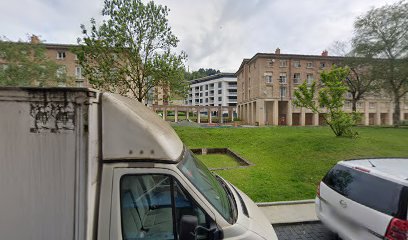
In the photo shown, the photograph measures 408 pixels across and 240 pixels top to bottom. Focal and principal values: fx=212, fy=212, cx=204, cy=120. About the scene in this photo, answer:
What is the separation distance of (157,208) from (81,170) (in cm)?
88

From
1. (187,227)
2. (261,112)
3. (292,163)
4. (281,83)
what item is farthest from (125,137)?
(281,83)

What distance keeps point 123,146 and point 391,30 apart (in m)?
37.0

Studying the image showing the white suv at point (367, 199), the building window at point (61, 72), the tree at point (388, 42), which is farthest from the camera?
the tree at point (388, 42)

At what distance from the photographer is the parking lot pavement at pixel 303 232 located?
167 inches

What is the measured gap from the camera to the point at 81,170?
6.47 feet

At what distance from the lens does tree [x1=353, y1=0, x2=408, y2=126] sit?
85.7ft

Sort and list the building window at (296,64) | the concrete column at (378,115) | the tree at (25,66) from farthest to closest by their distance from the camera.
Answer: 1. the concrete column at (378,115)
2. the building window at (296,64)
3. the tree at (25,66)

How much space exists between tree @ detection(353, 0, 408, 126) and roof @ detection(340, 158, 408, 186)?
3036 cm

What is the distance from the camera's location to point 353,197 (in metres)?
3.32

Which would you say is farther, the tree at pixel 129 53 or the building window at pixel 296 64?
the building window at pixel 296 64

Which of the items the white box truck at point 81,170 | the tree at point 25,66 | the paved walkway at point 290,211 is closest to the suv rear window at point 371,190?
the paved walkway at point 290,211

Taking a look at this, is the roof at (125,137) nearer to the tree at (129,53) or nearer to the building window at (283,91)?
the tree at (129,53)

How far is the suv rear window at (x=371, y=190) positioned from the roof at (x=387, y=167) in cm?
9

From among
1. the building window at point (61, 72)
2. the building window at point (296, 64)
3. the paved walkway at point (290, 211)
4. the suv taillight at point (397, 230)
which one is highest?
the building window at point (296, 64)
